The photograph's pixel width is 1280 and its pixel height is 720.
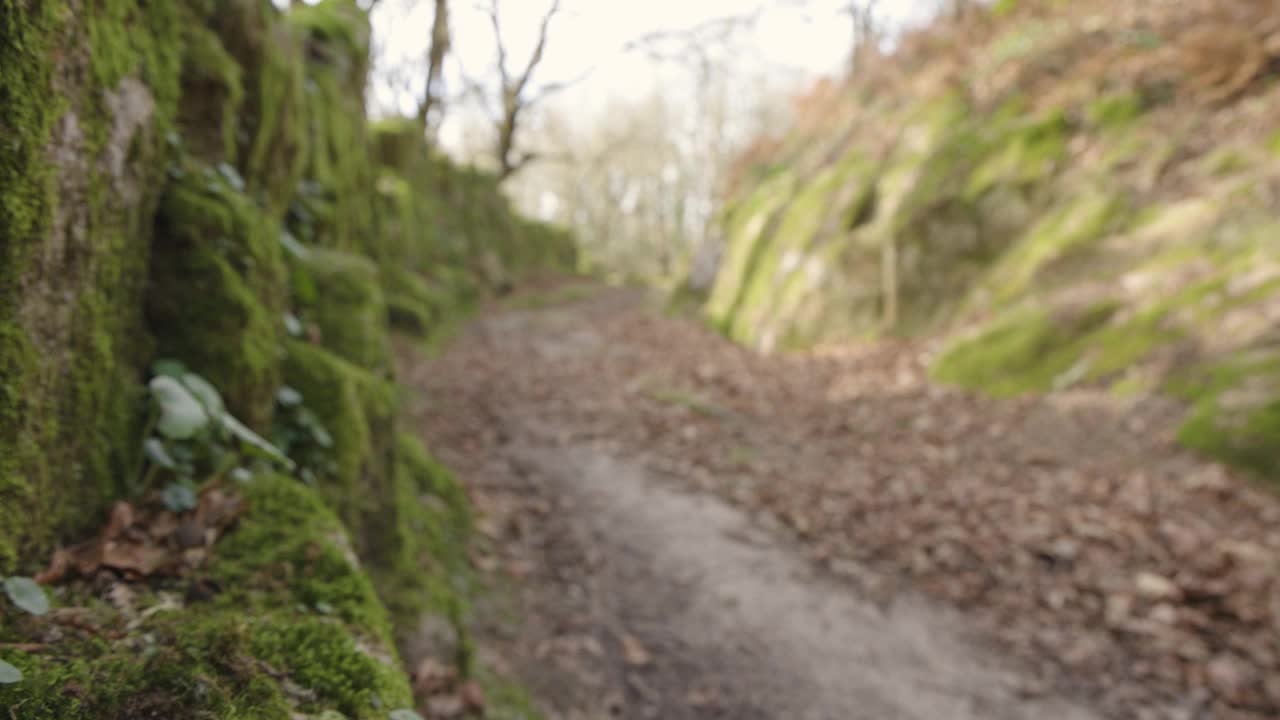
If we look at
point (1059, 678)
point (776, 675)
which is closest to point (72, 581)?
point (776, 675)

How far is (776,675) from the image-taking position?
11.0 ft

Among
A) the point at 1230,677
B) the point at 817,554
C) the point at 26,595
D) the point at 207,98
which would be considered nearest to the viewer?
the point at 26,595

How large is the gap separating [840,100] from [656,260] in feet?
97.7

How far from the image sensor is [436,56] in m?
14.1

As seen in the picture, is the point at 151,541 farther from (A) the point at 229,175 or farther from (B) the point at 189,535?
(A) the point at 229,175

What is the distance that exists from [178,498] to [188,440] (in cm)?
24

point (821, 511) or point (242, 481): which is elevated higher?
point (242, 481)

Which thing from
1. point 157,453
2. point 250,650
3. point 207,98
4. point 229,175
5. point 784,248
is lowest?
point 250,650

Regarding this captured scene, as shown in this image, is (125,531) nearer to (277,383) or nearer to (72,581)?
(72,581)

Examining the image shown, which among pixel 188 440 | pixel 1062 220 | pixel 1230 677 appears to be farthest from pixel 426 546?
pixel 1062 220

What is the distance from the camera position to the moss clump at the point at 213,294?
7.07 feet

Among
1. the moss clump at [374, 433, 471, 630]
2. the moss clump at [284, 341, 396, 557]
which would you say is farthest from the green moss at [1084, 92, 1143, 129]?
the moss clump at [284, 341, 396, 557]

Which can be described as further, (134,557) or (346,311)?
(346,311)

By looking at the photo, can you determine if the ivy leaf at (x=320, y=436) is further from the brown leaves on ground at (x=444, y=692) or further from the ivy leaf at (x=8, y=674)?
the ivy leaf at (x=8, y=674)
